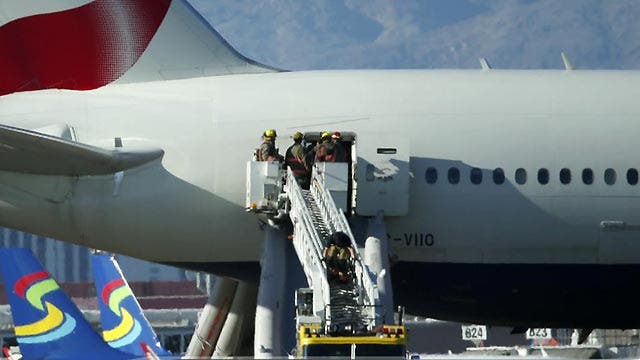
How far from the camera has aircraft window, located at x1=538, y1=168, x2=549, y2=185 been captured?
1209 inches

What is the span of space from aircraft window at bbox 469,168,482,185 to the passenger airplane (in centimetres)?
2

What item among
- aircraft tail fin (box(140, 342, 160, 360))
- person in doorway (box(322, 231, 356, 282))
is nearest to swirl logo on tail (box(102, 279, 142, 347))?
aircraft tail fin (box(140, 342, 160, 360))

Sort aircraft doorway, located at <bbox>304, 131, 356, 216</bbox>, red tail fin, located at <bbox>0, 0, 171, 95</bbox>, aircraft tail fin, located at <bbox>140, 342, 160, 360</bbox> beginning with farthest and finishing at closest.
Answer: aircraft tail fin, located at <bbox>140, 342, 160, 360</bbox> → red tail fin, located at <bbox>0, 0, 171, 95</bbox> → aircraft doorway, located at <bbox>304, 131, 356, 216</bbox>

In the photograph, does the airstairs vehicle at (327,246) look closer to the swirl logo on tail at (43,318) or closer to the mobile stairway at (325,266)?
the mobile stairway at (325,266)

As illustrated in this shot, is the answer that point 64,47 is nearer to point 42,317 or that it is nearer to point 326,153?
point 326,153

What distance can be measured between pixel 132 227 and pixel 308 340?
835 centimetres

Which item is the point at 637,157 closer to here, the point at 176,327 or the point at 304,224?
the point at 304,224

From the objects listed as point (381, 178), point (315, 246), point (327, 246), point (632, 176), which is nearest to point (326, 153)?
point (381, 178)

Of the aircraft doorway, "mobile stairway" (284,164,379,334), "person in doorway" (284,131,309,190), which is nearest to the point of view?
"mobile stairway" (284,164,379,334)


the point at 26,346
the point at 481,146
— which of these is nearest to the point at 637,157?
the point at 481,146

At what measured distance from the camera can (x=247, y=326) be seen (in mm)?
33438

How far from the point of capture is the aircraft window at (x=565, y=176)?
30.8m

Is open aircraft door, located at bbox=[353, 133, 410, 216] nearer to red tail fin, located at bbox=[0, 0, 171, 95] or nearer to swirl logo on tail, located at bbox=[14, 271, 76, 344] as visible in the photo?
red tail fin, located at bbox=[0, 0, 171, 95]

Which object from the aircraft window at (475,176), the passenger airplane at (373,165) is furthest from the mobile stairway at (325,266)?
the aircraft window at (475,176)
